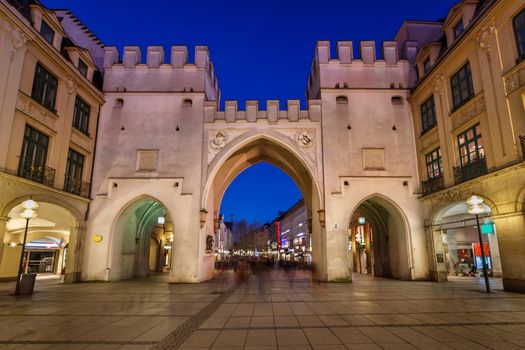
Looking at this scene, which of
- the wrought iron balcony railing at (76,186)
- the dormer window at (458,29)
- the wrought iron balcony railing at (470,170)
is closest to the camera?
the wrought iron balcony railing at (470,170)

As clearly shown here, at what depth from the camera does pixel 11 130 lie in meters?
15.0

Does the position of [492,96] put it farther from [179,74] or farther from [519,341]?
[179,74]

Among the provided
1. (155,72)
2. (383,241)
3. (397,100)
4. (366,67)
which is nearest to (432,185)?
(383,241)

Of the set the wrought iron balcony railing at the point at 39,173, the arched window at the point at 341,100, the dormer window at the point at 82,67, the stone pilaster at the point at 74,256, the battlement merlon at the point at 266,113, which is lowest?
the stone pilaster at the point at 74,256

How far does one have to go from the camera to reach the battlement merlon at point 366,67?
22734mm

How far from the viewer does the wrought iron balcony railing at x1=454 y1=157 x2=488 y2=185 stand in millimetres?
15516

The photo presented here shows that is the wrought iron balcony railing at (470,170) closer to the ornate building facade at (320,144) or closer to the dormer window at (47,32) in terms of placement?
the ornate building facade at (320,144)

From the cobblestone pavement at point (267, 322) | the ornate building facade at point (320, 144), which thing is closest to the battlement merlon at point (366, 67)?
the ornate building facade at point (320, 144)

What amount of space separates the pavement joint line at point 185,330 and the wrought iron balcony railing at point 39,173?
11.4 meters

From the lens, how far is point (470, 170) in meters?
16.4

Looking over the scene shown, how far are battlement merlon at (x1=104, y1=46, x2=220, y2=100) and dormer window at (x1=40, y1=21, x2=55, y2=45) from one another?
492cm

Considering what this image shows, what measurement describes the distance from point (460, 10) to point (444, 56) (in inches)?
93.0

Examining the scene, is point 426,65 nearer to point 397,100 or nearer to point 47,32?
point 397,100

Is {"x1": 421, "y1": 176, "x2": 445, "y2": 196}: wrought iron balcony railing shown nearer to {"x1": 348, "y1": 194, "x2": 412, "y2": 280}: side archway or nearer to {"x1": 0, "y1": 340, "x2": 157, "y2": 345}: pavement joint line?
{"x1": 348, "y1": 194, "x2": 412, "y2": 280}: side archway
